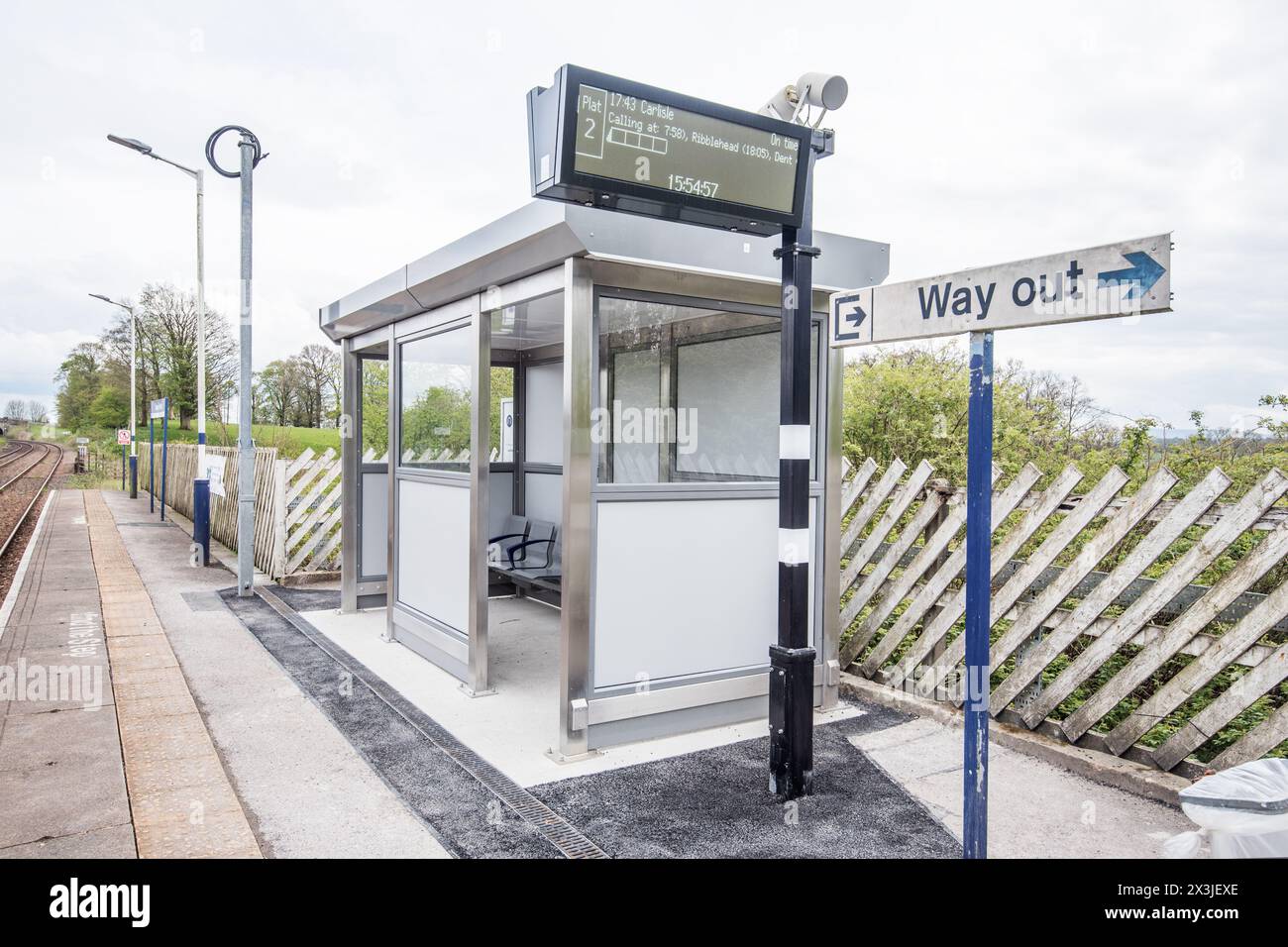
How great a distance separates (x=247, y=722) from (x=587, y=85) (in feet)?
13.0

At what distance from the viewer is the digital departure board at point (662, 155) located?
313cm

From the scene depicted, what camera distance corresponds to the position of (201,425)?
42.8 ft

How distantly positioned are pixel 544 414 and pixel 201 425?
→ 7018 millimetres

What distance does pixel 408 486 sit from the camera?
6934 mm

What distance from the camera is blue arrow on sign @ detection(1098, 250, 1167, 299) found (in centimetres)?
225

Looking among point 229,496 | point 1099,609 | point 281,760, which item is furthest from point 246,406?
point 1099,609

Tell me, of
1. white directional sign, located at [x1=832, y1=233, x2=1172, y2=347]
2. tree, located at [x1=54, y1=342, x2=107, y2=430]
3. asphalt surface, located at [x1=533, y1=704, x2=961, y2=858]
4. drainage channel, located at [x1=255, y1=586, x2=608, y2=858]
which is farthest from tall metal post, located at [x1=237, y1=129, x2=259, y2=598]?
tree, located at [x1=54, y1=342, x2=107, y2=430]

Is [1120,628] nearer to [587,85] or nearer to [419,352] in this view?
[587,85]

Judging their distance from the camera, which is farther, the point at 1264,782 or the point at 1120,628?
the point at 1120,628

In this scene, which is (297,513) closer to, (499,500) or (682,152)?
(499,500)

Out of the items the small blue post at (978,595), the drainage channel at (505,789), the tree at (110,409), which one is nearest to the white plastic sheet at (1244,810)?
the small blue post at (978,595)

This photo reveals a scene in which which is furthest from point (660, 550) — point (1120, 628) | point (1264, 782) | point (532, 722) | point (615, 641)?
point (1264, 782)

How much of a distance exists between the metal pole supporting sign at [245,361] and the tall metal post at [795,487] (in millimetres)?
6823

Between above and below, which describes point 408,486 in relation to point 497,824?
above
